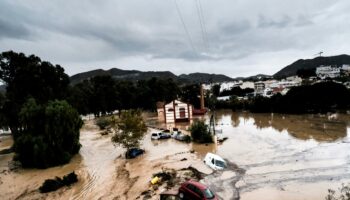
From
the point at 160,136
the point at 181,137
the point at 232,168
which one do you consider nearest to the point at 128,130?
the point at 181,137

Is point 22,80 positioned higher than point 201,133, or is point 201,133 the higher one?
point 22,80

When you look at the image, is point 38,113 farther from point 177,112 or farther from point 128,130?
point 177,112

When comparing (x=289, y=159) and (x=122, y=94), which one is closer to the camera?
(x=289, y=159)

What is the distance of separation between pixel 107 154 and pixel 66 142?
206 inches

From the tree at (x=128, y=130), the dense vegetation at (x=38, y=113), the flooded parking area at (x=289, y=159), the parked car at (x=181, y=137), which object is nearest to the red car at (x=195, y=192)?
the flooded parking area at (x=289, y=159)

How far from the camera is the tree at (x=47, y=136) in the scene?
33.3 metres

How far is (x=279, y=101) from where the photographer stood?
2953 inches

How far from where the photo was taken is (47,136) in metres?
34.6

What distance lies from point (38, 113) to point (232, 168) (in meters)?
23.2

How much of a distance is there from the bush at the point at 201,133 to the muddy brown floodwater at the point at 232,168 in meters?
1.56

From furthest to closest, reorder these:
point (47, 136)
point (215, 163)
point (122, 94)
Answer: point (122, 94)
point (47, 136)
point (215, 163)

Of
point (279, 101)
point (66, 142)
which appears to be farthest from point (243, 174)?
point (279, 101)

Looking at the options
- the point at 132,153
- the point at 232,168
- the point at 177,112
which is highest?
the point at 177,112

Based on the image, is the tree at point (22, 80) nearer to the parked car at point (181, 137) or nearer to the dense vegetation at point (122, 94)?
the parked car at point (181, 137)
